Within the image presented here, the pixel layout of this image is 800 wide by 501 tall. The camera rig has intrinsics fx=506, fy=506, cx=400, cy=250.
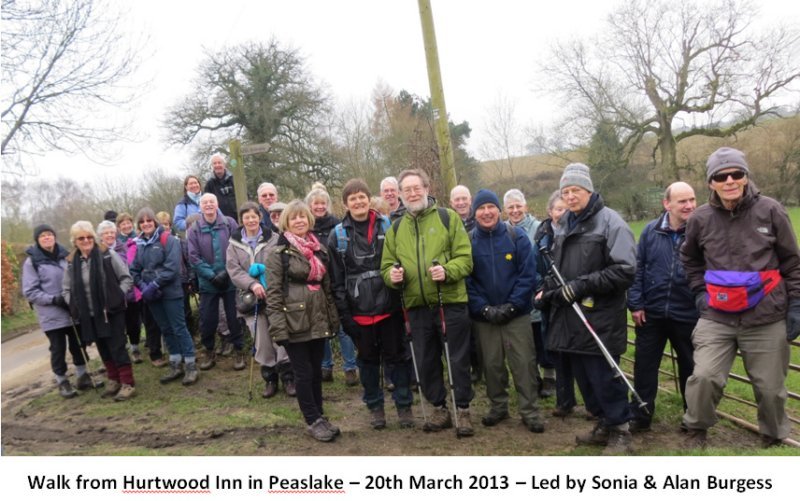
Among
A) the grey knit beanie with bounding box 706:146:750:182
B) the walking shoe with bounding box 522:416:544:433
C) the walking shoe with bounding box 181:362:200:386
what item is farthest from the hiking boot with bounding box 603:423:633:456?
the walking shoe with bounding box 181:362:200:386

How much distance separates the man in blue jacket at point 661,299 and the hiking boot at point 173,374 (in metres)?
5.08

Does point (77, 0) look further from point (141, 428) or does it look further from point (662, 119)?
point (662, 119)

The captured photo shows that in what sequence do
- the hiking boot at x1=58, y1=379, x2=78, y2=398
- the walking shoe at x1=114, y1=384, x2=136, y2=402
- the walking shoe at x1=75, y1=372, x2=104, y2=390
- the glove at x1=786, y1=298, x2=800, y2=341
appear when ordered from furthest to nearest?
the walking shoe at x1=75, y1=372, x2=104, y2=390 < the hiking boot at x1=58, y1=379, x2=78, y2=398 < the walking shoe at x1=114, y1=384, x2=136, y2=402 < the glove at x1=786, y1=298, x2=800, y2=341

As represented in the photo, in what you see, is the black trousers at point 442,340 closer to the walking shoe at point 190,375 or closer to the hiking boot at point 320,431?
the hiking boot at point 320,431

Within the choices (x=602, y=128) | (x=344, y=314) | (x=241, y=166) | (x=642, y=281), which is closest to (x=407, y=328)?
(x=344, y=314)

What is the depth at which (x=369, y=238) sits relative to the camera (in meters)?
4.45

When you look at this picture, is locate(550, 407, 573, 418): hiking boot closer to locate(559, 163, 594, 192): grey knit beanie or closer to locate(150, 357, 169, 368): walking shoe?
locate(559, 163, 594, 192): grey knit beanie

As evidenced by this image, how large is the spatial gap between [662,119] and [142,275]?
26.8 m

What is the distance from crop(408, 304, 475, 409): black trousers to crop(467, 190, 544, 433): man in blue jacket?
8.2 inches

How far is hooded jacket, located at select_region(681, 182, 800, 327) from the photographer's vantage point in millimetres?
3424

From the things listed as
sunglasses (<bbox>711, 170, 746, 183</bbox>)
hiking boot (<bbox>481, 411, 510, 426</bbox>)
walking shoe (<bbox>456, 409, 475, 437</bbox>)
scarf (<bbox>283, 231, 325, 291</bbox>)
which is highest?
sunglasses (<bbox>711, 170, 746, 183</bbox>)

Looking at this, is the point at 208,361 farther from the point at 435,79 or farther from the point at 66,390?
the point at 435,79

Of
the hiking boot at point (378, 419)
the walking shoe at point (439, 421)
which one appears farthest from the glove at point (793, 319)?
the hiking boot at point (378, 419)

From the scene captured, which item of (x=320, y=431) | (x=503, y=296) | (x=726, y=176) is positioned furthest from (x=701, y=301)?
(x=320, y=431)
